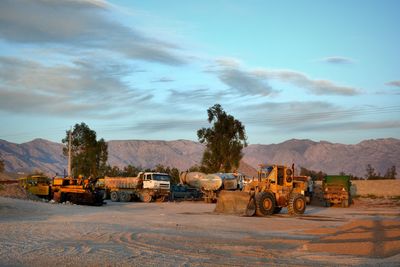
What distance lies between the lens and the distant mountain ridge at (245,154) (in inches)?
5531

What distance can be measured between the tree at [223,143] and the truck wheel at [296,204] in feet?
110

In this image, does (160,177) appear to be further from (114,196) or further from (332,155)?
(332,155)

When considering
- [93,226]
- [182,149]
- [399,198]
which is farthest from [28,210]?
[182,149]

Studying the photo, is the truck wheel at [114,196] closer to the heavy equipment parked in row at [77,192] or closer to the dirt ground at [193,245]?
the heavy equipment parked in row at [77,192]

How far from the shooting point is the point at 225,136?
63.2 metres

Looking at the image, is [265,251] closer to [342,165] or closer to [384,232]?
[384,232]

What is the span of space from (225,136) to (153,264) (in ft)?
170

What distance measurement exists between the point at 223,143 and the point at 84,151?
17415mm

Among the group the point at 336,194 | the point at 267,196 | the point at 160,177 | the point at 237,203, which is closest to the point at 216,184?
the point at 160,177

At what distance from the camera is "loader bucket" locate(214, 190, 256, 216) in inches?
1101

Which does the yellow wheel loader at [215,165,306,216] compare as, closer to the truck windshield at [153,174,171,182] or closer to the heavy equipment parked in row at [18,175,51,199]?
the truck windshield at [153,174,171,182]

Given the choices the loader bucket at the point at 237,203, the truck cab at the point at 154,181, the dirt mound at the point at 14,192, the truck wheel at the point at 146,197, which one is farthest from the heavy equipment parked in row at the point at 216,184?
the loader bucket at the point at 237,203

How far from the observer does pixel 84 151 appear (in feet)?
222

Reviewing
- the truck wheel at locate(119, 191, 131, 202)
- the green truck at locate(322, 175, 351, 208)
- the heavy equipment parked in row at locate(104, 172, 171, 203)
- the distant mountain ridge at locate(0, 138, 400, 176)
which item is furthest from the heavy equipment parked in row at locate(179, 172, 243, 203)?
the distant mountain ridge at locate(0, 138, 400, 176)
